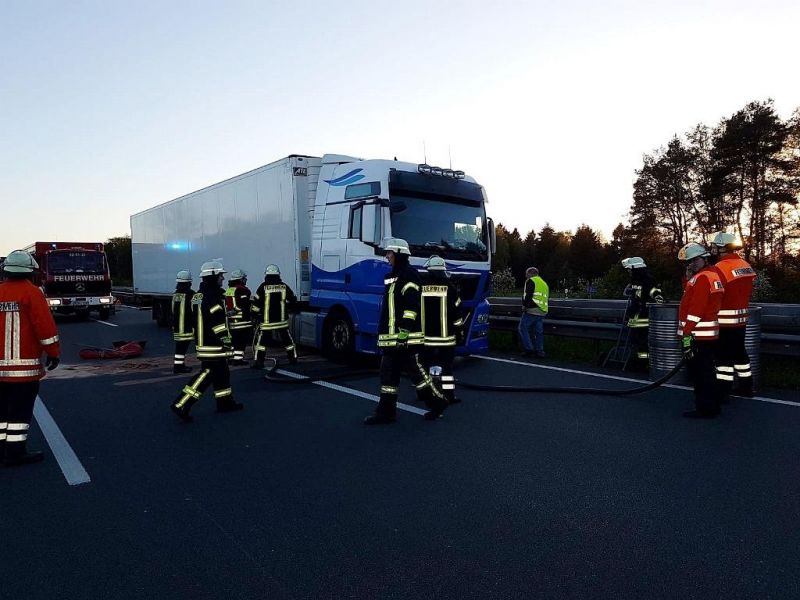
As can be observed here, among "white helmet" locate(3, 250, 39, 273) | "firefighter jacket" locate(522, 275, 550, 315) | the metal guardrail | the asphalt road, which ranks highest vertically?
"white helmet" locate(3, 250, 39, 273)

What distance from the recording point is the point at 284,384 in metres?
8.84

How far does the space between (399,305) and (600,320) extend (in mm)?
5785

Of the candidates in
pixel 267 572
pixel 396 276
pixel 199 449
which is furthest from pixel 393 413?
pixel 267 572

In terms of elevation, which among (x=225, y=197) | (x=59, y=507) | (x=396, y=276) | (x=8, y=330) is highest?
(x=225, y=197)

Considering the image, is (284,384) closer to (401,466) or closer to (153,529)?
(401,466)

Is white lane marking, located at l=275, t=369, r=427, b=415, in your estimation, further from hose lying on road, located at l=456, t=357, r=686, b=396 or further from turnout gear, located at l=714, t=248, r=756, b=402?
turnout gear, located at l=714, t=248, r=756, b=402

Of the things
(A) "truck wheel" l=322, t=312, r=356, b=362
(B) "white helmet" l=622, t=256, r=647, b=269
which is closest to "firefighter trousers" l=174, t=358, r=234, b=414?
(A) "truck wheel" l=322, t=312, r=356, b=362

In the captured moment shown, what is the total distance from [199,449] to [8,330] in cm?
186

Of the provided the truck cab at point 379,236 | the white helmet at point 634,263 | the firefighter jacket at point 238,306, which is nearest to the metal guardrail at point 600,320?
the white helmet at point 634,263

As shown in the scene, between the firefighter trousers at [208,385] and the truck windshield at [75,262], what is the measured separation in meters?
18.3

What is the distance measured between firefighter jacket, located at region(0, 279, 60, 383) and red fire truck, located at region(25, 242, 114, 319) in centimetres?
1869

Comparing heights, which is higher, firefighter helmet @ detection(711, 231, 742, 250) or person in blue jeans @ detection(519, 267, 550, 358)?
firefighter helmet @ detection(711, 231, 742, 250)

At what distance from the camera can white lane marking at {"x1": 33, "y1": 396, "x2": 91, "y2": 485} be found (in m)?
4.99

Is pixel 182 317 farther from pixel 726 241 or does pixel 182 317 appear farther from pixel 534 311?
pixel 726 241
